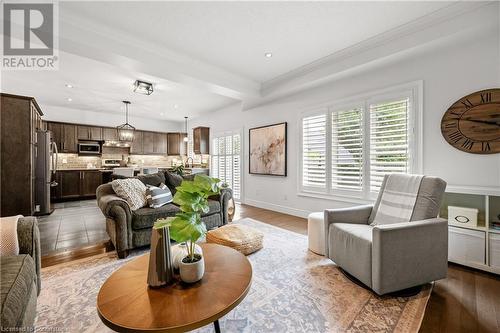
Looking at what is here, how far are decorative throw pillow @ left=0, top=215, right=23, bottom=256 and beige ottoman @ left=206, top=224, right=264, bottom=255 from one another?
1681 millimetres

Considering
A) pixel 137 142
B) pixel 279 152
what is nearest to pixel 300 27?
pixel 279 152

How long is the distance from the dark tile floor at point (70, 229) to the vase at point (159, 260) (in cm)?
250

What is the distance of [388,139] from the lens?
9.98ft

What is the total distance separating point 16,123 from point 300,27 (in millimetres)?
4787

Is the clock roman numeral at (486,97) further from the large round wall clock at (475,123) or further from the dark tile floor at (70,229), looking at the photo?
the dark tile floor at (70,229)

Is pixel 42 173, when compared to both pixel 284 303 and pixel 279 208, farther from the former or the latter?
pixel 284 303

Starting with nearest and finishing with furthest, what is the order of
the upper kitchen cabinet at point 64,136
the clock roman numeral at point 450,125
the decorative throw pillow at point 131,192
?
the clock roman numeral at point 450,125, the decorative throw pillow at point 131,192, the upper kitchen cabinet at point 64,136

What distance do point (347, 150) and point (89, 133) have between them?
7514 mm

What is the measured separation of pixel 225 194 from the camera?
11.7 feet

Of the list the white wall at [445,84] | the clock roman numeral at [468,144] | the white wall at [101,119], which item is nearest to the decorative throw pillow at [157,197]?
the white wall at [445,84]

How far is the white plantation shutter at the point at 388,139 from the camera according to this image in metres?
2.91

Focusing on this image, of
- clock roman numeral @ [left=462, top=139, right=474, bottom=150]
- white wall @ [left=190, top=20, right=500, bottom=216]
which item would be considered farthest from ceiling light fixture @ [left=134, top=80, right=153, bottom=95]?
clock roman numeral @ [left=462, top=139, right=474, bottom=150]

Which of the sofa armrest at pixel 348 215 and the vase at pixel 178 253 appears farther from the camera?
the sofa armrest at pixel 348 215

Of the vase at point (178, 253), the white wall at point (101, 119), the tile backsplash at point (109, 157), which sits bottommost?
the vase at point (178, 253)
